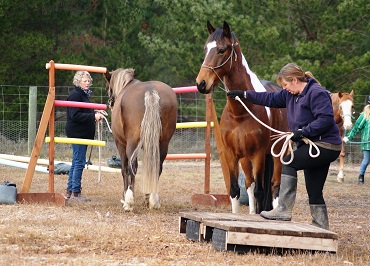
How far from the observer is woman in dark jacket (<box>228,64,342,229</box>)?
6.61 m

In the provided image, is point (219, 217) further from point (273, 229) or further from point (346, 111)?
point (346, 111)

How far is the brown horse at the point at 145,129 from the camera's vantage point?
937cm

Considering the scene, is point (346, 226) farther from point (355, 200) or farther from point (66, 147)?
point (66, 147)

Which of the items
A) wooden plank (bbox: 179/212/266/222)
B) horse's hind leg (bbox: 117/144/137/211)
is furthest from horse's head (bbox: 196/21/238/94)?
horse's hind leg (bbox: 117/144/137/211)

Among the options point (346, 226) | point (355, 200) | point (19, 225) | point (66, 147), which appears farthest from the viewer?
point (66, 147)

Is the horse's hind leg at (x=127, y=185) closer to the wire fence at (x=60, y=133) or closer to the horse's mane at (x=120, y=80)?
the horse's mane at (x=120, y=80)

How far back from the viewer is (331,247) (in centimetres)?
630

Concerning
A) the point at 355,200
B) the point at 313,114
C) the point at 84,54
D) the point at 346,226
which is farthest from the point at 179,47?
the point at 313,114

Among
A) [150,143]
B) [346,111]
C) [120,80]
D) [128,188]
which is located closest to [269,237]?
[150,143]

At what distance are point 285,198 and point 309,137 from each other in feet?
2.06

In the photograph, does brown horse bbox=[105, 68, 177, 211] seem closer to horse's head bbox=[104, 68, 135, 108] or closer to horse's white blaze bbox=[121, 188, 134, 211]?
horse's white blaze bbox=[121, 188, 134, 211]

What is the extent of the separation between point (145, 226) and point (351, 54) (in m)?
15.6

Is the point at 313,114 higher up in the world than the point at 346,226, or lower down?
higher up

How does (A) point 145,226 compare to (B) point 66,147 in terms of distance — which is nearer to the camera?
(A) point 145,226
